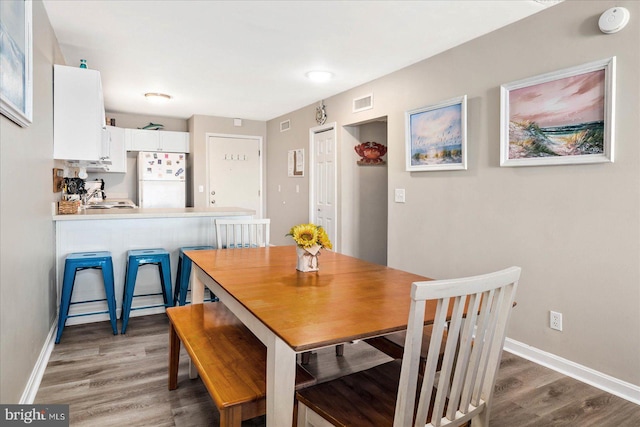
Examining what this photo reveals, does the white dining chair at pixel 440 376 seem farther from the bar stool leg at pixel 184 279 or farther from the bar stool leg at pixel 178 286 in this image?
the bar stool leg at pixel 178 286

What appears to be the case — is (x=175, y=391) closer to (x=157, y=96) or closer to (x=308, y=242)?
(x=308, y=242)

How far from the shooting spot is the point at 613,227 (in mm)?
2225

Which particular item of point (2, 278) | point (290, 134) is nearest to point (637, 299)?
point (2, 278)

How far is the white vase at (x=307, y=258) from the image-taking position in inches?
75.8

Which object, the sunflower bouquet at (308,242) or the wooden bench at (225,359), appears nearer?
the wooden bench at (225,359)

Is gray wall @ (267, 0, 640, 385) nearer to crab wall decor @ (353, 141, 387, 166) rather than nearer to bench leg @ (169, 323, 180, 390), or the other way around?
crab wall decor @ (353, 141, 387, 166)

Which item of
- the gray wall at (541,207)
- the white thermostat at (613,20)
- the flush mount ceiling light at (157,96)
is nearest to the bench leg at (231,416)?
the gray wall at (541,207)

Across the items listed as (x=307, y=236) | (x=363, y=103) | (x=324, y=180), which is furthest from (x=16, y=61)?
(x=324, y=180)

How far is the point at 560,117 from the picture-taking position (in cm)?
244

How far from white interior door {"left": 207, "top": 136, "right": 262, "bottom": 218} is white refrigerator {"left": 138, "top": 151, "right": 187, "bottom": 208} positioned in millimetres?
471

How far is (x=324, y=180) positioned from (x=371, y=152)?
0.96 meters

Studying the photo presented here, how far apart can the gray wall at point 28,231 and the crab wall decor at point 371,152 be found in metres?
3.05

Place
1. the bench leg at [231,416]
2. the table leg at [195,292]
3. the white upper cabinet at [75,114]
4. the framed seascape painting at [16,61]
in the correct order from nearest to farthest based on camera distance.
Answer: the bench leg at [231,416], the framed seascape painting at [16,61], the table leg at [195,292], the white upper cabinet at [75,114]

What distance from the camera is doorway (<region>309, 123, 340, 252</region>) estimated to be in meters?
5.00
